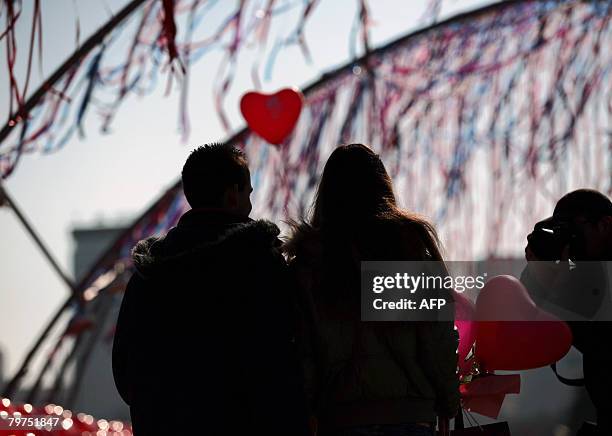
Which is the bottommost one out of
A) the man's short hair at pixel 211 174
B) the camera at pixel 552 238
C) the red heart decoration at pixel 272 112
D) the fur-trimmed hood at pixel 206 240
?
the red heart decoration at pixel 272 112

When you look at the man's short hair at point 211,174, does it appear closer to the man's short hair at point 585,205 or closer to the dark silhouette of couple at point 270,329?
the dark silhouette of couple at point 270,329

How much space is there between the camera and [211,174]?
2.09 meters

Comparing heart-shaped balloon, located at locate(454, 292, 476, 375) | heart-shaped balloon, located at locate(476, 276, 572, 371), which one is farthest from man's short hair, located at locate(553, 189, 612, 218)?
heart-shaped balloon, located at locate(454, 292, 476, 375)

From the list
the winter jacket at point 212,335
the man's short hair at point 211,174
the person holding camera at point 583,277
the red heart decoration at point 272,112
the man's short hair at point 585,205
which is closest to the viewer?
the winter jacket at point 212,335

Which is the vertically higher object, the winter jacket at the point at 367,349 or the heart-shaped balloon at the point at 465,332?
the winter jacket at the point at 367,349

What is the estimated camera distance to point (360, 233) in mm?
2098

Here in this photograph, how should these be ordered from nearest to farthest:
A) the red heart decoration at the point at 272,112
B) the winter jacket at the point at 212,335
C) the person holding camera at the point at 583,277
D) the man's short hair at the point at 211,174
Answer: the winter jacket at the point at 212,335 < the man's short hair at the point at 211,174 < the person holding camera at the point at 583,277 < the red heart decoration at the point at 272,112

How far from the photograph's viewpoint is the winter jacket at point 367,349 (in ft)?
6.64

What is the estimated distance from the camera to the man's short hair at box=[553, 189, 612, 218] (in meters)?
2.44

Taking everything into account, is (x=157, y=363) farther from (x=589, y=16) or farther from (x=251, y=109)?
(x=589, y=16)

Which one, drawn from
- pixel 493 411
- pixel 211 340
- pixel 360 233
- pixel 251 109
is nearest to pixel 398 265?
pixel 360 233

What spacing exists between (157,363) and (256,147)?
3.70 metres

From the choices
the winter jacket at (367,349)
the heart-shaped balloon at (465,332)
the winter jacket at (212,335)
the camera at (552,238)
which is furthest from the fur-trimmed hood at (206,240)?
the camera at (552,238)

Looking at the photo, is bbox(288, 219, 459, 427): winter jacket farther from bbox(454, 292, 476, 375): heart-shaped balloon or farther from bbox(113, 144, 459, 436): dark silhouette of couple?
bbox(454, 292, 476, 375): heart-shaped balloon
